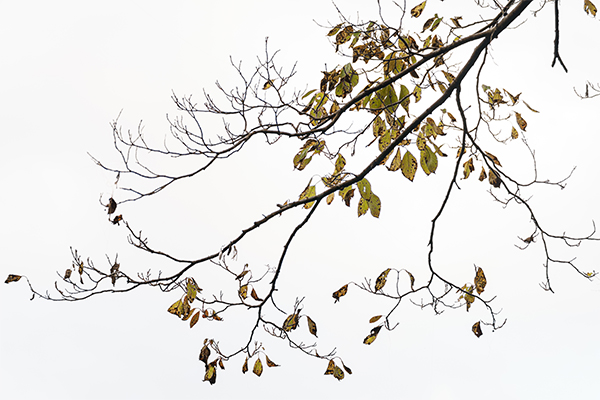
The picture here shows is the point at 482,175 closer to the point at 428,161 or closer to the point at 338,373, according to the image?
the point at 428,161

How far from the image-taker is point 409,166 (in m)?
1.94

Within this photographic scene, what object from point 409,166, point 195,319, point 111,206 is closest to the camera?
point 409,166

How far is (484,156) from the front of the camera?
8.07 feet

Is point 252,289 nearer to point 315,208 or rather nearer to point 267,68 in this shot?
point 315,208

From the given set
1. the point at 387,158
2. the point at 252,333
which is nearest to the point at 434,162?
the point at 387,158

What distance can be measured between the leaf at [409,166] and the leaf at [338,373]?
3.00ft

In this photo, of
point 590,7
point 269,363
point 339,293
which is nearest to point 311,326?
point 339,293

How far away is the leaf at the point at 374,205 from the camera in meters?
1.98

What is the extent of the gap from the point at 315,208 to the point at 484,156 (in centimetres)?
89

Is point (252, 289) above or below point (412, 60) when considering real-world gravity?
below

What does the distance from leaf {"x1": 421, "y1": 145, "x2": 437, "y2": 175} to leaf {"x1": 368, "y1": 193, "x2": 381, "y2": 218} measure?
8.2 inches

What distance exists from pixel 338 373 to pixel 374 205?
798mm

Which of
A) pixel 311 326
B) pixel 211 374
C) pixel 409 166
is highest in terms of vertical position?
pixel 409 166

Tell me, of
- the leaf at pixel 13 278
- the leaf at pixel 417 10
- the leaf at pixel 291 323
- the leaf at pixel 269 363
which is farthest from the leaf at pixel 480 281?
the leaf at pixel 13 278
